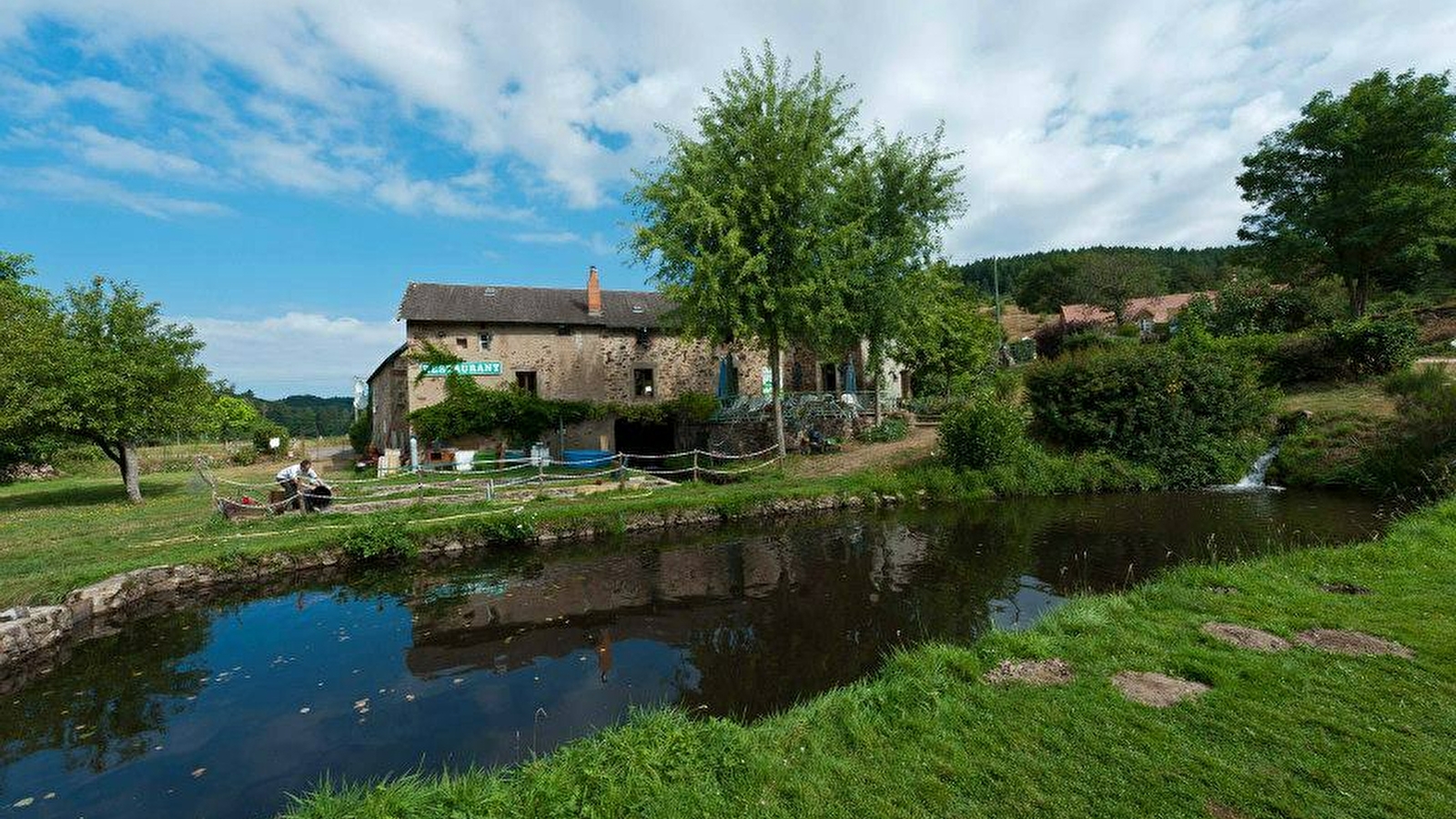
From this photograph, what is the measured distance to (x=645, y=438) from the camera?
2741 cm

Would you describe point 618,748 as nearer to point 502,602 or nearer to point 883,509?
point 502,602

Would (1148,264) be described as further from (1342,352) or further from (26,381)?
(26,381)

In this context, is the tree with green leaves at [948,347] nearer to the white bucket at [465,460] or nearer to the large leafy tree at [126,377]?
the white bucket at [465,460]

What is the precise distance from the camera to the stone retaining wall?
684 cm

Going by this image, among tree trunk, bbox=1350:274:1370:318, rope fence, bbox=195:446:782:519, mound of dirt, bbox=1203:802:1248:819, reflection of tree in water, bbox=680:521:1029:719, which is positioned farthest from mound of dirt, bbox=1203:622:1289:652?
tree trunk, bbox=1350:274:1370:318

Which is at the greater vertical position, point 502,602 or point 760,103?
point 760,103

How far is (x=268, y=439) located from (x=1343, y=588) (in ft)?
158

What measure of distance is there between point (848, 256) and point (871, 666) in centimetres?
1438

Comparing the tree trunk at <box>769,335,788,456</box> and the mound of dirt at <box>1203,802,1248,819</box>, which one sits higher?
the tree trunk at <box>769,335,788,456</box>

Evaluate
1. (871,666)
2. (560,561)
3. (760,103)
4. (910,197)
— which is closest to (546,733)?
(871,666)

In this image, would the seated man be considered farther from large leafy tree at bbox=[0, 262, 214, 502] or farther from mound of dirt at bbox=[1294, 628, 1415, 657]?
mound of dirt at bbox=[1294, 628, 1415, 657]

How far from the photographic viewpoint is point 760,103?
1681cm

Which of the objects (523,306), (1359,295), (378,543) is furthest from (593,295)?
(1359,295)

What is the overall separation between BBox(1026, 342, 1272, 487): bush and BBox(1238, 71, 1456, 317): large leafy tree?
440 inches
